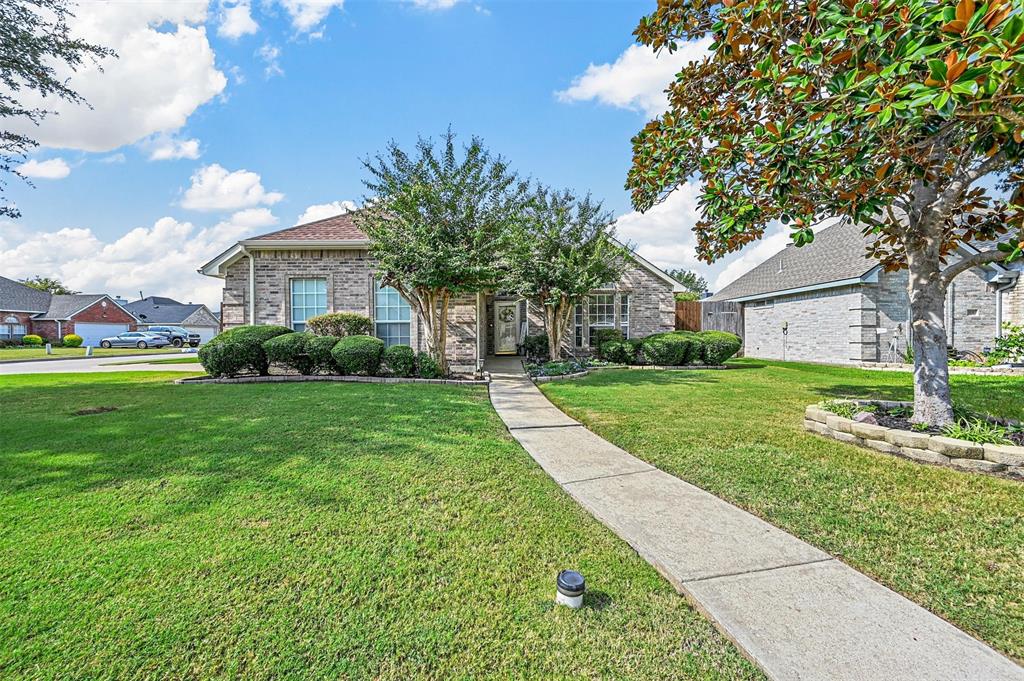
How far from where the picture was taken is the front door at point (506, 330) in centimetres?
1723

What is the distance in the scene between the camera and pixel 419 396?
304 inches

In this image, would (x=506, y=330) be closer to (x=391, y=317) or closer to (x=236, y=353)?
(x=391, y=317)

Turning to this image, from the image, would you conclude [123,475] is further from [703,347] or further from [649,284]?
[649,284]

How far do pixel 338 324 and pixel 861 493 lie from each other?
36.3ft

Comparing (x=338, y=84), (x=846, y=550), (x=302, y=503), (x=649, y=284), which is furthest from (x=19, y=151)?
(x=649, y=284)

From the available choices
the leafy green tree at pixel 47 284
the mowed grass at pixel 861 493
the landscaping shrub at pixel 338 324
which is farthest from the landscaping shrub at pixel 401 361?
the leafy green tree at pixel 47 284

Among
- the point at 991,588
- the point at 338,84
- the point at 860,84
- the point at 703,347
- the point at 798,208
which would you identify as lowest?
the point at 991,588

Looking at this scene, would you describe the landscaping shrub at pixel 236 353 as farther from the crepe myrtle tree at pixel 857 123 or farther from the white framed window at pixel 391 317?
the crepe myrtle tree at pixel 857 123

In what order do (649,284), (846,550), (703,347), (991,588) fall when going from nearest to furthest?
(991,588) < (846,550) < (703,347) < (649,284)

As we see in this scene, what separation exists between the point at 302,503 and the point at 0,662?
5.14ft

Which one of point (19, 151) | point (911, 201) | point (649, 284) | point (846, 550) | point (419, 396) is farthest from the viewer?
point (649, 284)

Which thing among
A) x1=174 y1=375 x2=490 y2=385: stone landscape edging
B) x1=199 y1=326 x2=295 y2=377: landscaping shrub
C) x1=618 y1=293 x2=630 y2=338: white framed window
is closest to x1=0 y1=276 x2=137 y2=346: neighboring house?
x1=174 y1=375 x2=490 y2=385: stone landscape edging

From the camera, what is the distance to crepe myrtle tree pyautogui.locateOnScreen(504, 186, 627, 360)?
12070 mm

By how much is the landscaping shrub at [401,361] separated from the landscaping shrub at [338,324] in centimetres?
208
